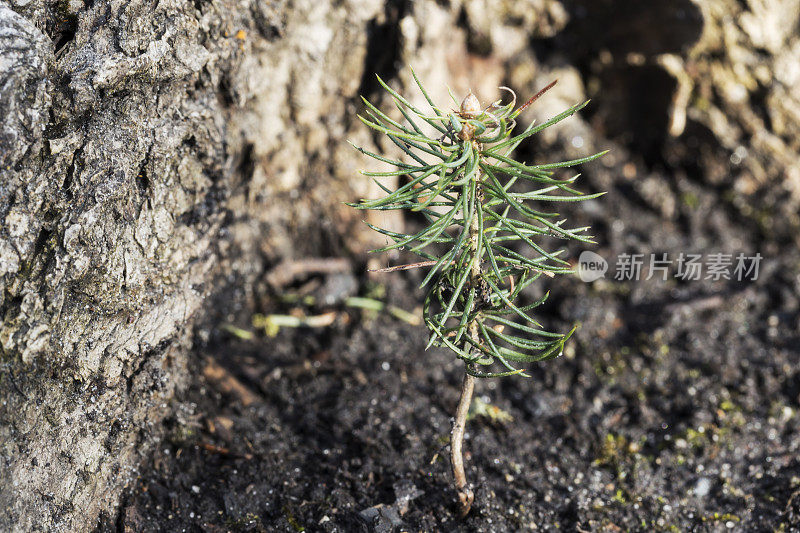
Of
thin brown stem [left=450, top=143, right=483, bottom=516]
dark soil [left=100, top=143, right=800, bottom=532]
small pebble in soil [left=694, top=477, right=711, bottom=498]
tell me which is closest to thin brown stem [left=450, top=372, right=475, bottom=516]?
thin brown stem [left=450, top=143, right=483, bottom=516]

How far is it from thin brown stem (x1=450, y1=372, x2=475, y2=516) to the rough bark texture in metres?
1.03

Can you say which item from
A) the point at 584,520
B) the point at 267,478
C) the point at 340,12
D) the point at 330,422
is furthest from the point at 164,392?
the point at 340,12

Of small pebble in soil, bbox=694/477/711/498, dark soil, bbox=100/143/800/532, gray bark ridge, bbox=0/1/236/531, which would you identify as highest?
gray bark ridge, bbox=0/1/236/531

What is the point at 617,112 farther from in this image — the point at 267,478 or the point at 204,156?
the point at 267,478

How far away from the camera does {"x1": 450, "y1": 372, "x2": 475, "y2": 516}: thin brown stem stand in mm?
2080

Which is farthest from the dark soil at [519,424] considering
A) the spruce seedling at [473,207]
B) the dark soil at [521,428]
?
the spruce seedling at [473,207]

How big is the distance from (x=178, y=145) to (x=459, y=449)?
1.39 metres

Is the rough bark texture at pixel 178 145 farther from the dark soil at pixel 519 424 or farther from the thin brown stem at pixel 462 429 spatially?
the thin brown stem at pixel 462 429

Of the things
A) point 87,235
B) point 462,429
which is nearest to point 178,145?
point 87,235

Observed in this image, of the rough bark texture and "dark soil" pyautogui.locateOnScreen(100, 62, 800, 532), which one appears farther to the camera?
"dark soil" pyautogui.locateOnScreen(100, 62, 800, 532)

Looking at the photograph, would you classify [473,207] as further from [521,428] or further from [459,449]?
[521,428]

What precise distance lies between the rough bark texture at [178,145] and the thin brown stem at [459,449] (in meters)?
1.03

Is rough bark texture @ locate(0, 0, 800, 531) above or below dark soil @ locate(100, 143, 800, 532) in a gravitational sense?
above

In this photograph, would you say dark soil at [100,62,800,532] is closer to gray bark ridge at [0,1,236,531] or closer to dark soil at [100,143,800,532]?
dark soil at [100,143,800,532]
